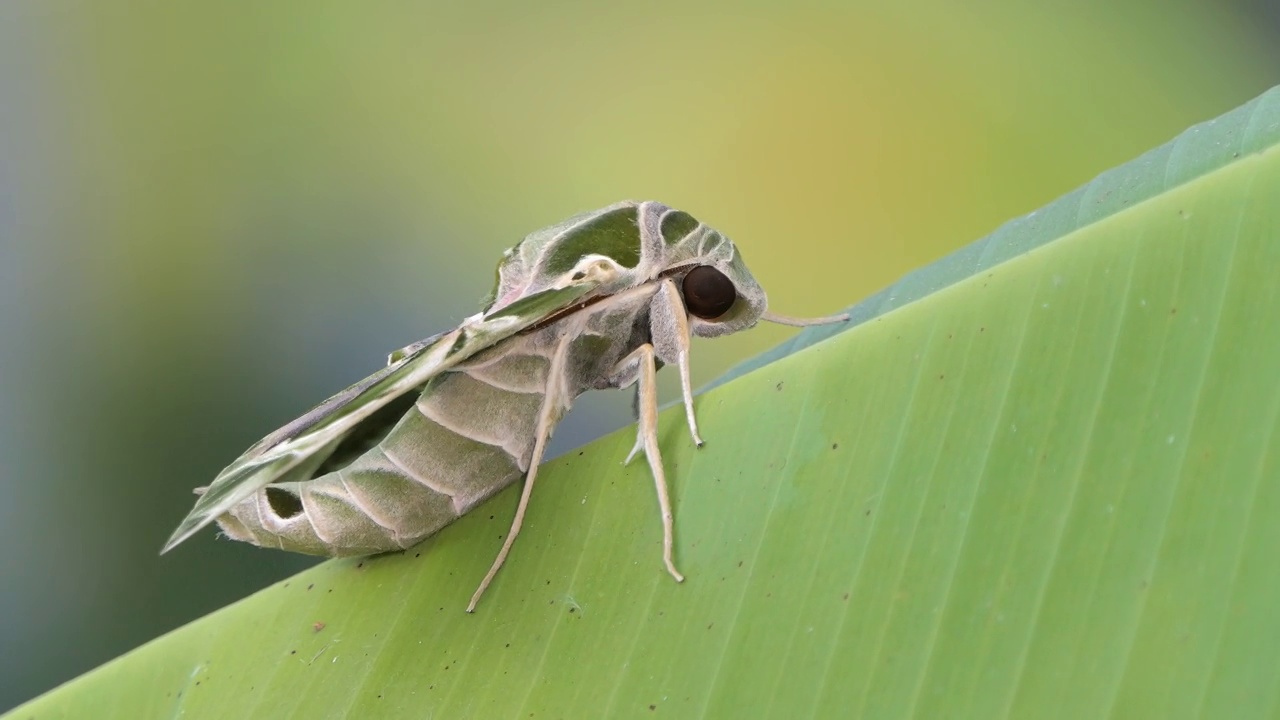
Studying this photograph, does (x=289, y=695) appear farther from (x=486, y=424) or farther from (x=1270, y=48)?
(x=1270, y=48)

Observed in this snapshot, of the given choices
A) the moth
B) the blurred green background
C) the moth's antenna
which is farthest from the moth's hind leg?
the blurred green background

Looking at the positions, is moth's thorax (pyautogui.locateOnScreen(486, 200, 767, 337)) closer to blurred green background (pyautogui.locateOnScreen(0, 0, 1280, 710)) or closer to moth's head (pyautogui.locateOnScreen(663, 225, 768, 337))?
moth's head (pyautogui.locateOnScreen(663, 225, 768, 337))

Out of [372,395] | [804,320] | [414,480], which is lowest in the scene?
[804,320]

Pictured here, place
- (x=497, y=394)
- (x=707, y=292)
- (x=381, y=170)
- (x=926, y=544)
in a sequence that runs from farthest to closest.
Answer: (x=381, y=170) < (x=707, y=292) < (x=497, y=394) < (x=926, y=544)

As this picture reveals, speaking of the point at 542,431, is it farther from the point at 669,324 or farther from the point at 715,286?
the point at 715,286

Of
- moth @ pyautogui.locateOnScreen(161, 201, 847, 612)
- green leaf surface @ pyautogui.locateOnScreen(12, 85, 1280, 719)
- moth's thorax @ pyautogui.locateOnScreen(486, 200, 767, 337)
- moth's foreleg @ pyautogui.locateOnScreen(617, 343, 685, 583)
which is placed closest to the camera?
green leaf surface @ pyautogui.locateOnScreen(12, 85, 1280, 719)

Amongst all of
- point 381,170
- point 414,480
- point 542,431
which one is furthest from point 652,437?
point 381,170

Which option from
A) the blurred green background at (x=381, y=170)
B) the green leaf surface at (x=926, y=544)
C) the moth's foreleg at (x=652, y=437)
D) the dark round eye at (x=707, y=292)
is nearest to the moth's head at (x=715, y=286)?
the dark round eye at (x=707, y=292)

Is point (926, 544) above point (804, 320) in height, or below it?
above
